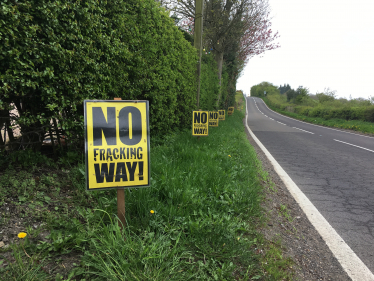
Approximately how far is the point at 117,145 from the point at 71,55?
4.75ft

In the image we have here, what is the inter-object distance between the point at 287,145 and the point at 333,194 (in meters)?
4.84

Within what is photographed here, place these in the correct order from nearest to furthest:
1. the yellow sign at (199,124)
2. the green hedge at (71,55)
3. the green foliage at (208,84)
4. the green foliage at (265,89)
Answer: the green hedge at (71,55) → the yellow sign at (199,124) → the green foliage at (208,84) → the green foliage at (265,89)

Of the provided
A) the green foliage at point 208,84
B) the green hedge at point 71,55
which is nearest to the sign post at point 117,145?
the green hedge at point 71,55

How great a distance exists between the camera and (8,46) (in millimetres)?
2002

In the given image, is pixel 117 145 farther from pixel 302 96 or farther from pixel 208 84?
pixel 302 96

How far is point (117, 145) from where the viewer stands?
182 centimetres

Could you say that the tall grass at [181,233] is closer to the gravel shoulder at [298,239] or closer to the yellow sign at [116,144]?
the gravel shoulder at [298,239]

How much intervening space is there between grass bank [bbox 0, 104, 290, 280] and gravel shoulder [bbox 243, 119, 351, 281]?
17 centimetres

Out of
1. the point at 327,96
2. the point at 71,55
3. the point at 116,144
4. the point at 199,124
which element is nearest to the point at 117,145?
the point at 116,144

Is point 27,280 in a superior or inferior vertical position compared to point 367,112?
inferior

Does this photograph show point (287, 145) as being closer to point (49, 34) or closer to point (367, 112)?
point (49, 34)

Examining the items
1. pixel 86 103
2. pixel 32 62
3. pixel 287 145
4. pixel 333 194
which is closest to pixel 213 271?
pixel 86 103

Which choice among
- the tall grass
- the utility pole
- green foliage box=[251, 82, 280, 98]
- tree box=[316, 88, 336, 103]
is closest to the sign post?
the tall grass

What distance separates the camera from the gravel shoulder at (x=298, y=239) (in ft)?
6.59
